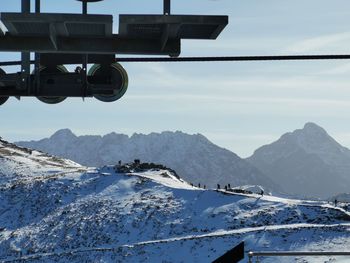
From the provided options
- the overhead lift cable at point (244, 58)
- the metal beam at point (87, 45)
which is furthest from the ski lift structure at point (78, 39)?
the overhead lift cable at point (244, 58)

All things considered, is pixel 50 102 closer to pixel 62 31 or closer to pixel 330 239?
pixel 62 31

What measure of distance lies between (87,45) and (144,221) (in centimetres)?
7081

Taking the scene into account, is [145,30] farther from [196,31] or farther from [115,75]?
[115,75]

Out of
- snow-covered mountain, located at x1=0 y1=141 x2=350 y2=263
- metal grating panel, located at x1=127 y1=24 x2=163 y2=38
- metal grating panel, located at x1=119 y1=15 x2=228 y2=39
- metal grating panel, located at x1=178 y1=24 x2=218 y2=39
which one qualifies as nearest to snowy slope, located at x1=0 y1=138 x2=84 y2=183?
snow-covered mountain, located at x1=0 y1=141 x2=350 y2=263

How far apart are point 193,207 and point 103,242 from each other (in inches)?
505

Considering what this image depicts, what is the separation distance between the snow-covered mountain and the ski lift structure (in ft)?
175

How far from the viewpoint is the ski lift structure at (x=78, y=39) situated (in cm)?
977

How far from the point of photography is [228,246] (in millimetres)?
67875

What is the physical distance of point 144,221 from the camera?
8038cm

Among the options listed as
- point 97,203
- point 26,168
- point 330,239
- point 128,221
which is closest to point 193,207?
point 128,221

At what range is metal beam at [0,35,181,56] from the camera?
10.6 metres

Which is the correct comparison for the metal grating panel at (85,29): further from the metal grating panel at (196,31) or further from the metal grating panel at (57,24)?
the metal grating panel at (196,31)

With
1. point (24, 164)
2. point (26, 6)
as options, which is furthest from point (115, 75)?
point (24, 164)

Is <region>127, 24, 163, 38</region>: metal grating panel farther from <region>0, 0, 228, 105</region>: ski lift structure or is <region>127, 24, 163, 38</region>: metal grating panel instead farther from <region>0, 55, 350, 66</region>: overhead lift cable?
<region>0, 55, 350, 66</region>: overhead lift cable
